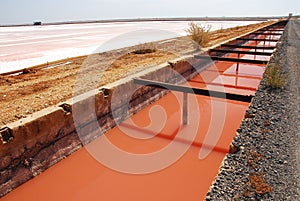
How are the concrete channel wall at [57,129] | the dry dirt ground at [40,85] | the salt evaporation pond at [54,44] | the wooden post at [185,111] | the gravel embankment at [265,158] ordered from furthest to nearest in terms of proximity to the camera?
the salt evaporation pond at [54,44] < the wooden post at [185,111] < the dry dirt ground at [40,85] < the concrete channel wall at [57,129] < the gravel embankment at [265,158]

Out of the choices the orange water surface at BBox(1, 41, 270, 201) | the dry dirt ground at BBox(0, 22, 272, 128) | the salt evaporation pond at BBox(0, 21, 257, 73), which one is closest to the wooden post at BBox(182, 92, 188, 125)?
the orange water surface at BBox(1, 41, 270, 201)

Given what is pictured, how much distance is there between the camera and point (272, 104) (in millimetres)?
4359

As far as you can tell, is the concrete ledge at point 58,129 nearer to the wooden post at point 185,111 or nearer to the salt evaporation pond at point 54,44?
the wooden post at point 185,111

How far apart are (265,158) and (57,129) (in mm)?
2652

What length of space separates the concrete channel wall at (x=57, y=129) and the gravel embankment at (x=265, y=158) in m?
2.25

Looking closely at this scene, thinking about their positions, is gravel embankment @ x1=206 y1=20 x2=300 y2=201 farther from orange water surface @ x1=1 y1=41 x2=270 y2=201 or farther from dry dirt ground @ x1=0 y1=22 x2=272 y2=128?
dry dirt ground @ x1=0 y1=22 x2=272 y2=128

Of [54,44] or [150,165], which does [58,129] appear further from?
[54,44]

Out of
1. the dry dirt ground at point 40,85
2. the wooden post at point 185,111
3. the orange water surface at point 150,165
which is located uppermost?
the dry dirt ground at point 40,85

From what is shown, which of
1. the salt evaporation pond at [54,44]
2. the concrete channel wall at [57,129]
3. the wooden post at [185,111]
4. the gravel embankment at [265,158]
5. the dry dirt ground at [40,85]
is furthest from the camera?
the salt evaporation pond at [54,44]

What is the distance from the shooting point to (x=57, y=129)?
3.67 m

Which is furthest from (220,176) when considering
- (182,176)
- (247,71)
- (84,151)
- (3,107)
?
(247,71)

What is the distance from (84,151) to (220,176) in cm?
230

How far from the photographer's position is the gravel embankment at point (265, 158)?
230cm

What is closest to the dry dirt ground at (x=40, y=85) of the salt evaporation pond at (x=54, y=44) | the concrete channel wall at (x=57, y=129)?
the concrete channel wall at (x=57, y=129)
